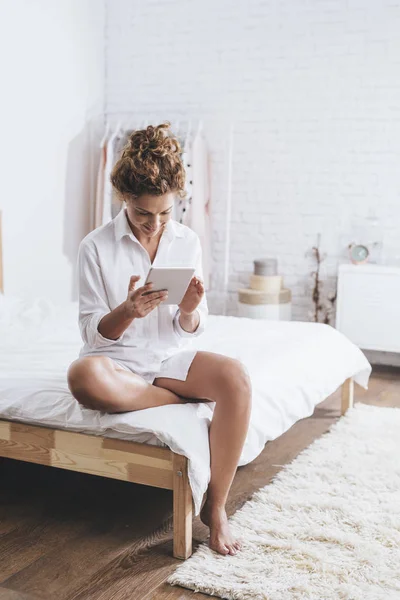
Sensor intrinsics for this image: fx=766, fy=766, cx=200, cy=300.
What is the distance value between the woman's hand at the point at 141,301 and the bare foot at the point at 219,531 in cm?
59

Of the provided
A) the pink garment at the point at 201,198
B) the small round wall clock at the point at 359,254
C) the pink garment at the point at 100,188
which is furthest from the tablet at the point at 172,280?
the pink garment at the point at 100,188

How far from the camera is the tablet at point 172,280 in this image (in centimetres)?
196

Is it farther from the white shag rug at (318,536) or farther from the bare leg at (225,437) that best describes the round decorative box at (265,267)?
the bare leg at (225,437)

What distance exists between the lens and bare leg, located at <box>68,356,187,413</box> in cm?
207

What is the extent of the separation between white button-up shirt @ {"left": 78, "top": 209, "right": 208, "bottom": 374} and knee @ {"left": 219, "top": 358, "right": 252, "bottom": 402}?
154mm

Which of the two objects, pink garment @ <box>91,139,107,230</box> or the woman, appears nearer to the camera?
the woman

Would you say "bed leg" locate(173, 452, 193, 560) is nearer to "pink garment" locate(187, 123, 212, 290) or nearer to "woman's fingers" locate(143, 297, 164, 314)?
"woman's fingers" locate(143, 297, 164, 314)

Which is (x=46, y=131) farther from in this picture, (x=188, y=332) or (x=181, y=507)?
(x=181, y=507)

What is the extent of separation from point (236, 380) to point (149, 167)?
2.07 feet

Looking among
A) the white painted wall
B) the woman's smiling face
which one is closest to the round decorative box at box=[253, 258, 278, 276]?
the white painted wall

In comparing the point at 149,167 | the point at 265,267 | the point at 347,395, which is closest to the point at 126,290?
the point at 149,167

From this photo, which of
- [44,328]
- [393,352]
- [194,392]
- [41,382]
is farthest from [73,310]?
[393,352]

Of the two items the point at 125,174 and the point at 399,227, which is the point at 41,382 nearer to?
the point at 125,174

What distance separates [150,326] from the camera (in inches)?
87.7
